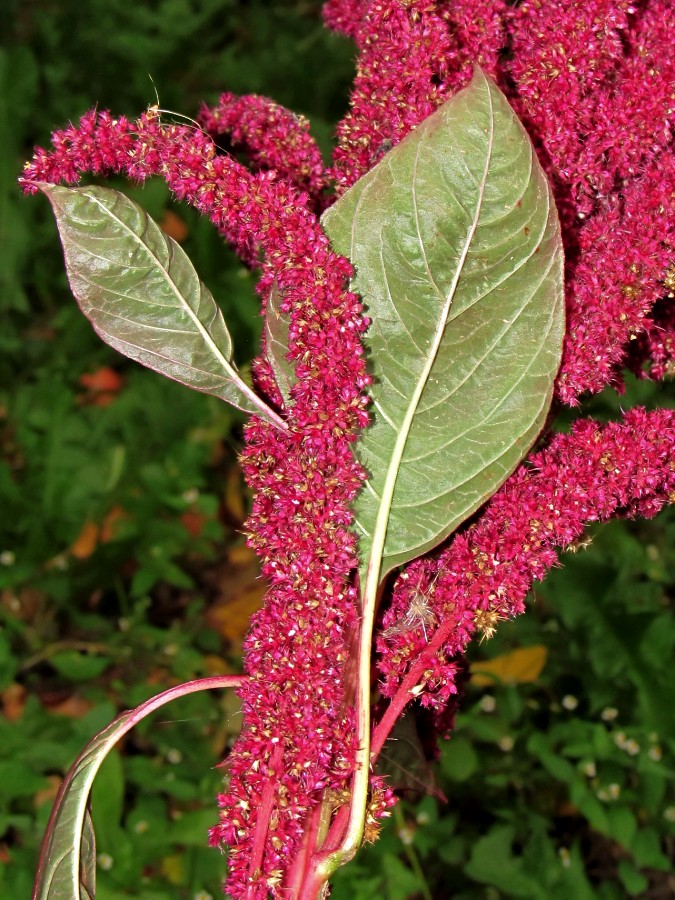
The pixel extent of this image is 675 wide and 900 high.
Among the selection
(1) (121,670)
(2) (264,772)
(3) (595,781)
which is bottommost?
(1) (121,670)

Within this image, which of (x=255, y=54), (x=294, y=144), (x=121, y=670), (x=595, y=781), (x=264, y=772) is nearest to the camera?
(x=264, y=772)

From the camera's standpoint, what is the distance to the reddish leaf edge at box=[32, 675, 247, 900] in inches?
28.4

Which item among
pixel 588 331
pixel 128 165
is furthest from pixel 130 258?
pixel 588 331

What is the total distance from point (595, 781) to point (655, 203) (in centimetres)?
122

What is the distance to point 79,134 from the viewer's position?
2.27 ft

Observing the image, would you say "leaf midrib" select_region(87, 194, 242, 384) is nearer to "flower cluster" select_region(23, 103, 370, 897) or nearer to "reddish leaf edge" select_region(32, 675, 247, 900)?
"flower cluster" select_region(23, 103, 370, 897)

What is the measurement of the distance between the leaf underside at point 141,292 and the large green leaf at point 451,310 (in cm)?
13

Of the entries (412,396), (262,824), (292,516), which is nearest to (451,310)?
(412,396)

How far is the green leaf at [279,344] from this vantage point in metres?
0.71

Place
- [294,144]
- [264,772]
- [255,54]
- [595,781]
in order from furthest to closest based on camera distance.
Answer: [255,54], [595,781], [294,144], [264,772]

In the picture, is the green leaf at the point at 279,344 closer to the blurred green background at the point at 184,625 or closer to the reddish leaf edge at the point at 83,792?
the reddish leaf edge at the point at 83,792

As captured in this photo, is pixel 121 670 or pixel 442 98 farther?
pixel 121 670

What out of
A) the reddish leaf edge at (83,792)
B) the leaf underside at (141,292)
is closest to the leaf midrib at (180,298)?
the leaf underside at (141,292)

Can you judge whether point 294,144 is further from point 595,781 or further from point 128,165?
point 595,781
